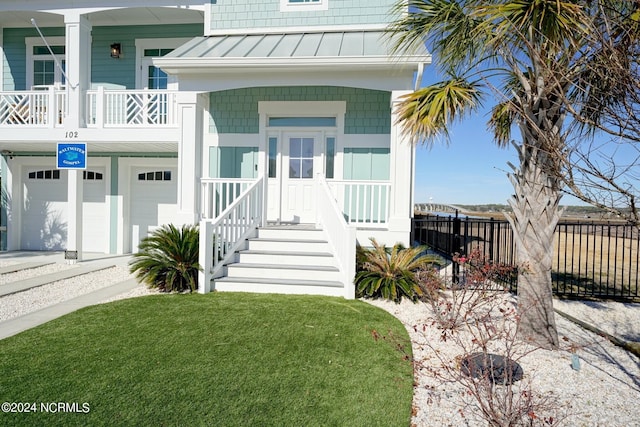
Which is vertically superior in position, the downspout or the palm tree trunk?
the downspout

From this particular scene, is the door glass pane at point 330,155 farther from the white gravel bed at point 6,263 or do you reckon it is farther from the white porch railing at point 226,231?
the white gravel bed at point 6,263

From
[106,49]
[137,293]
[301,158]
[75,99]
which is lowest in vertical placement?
[137,293]

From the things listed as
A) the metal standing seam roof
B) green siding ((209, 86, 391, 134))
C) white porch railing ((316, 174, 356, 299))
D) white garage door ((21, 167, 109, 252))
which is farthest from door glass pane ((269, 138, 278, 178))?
white garage door ((21, 167, 109, 252))

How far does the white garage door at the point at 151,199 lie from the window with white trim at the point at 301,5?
5219 mm

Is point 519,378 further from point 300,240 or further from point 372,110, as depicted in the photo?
point 372,110

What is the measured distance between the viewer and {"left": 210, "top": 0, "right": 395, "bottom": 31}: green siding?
8.09 m

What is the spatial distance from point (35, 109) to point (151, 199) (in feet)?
11.2

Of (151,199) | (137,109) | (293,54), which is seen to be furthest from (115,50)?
(293,54)

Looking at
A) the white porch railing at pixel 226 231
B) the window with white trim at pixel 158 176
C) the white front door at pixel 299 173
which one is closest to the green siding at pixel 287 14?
the white front door at pixel 299 173

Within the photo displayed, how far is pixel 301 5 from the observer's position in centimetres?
832

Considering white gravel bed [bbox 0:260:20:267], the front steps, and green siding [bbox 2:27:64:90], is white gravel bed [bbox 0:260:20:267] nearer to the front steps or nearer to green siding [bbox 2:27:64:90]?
green siding [bbox 2:27:64:90]

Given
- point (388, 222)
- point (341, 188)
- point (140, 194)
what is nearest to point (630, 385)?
point (388, 222)

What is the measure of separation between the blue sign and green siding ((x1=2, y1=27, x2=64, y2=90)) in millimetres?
3689

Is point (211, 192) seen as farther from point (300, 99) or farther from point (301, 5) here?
point (301, 5)
